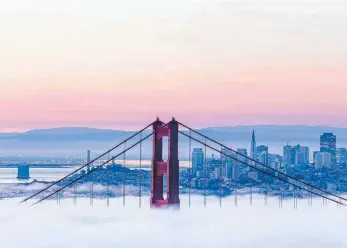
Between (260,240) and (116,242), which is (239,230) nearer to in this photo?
(260,240)

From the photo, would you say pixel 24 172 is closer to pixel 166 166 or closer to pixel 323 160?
pixel 323 160

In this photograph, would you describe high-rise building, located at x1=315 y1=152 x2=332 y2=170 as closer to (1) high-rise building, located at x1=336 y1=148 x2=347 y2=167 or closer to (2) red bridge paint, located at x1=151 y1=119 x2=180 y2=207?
(1) high-rise building, located at x1=336 y1=148 x2=347 y2=167

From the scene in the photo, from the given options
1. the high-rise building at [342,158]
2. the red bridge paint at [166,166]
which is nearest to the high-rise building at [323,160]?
the high-rise building at [342,158]

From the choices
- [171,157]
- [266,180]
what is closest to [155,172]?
[171,157]

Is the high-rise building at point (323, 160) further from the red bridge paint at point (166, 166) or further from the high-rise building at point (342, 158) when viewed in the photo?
the red bridge paint at point (166, 166)

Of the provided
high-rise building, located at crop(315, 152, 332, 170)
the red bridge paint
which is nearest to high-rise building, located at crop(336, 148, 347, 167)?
high-rise building, located at crop(315, 152, 332, 170)

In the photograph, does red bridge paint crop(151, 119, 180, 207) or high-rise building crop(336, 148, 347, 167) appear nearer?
red bridge paint crop(151, 119, 180, 207)

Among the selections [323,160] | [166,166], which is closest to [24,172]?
[323,160]

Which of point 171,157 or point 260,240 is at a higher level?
point 171,157
